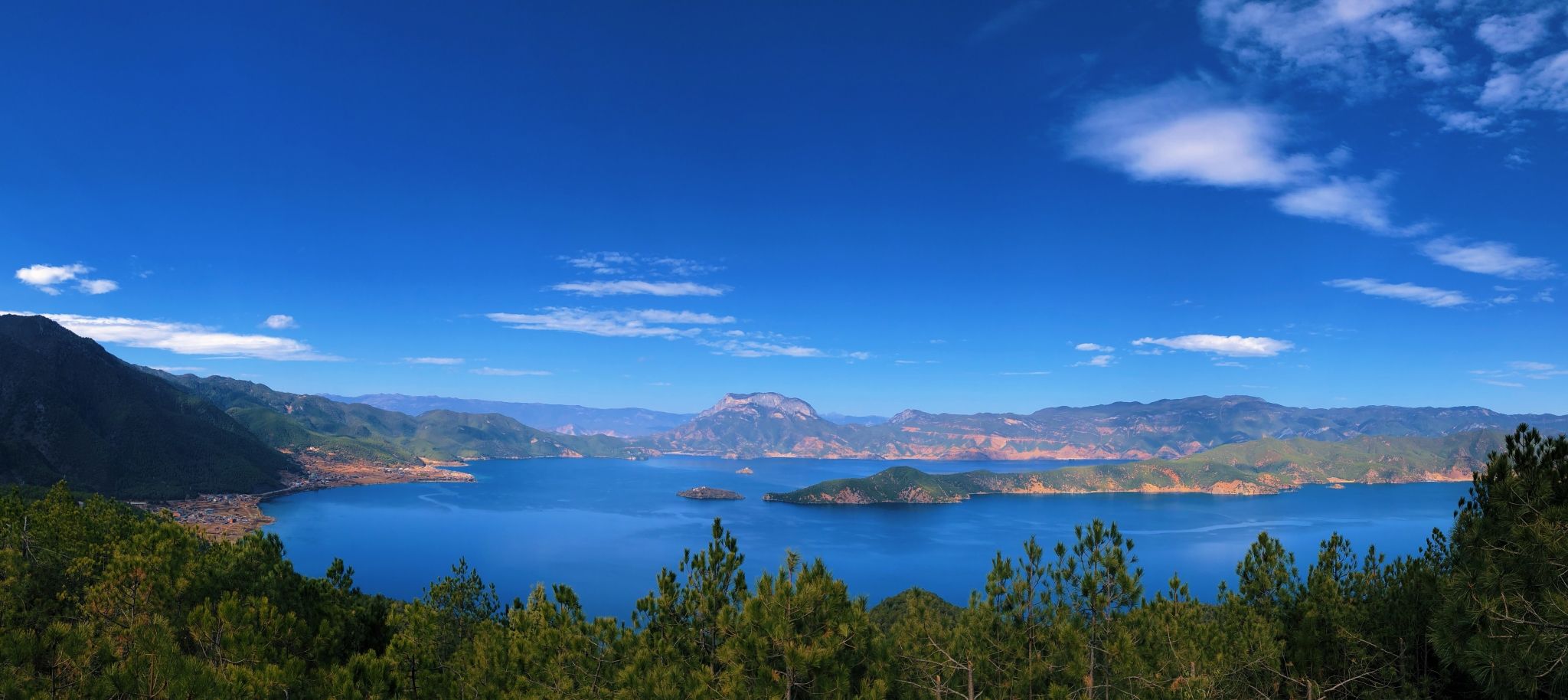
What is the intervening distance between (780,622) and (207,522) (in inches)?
7420

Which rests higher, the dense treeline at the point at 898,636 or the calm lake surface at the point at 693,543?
the dense treeline at the point at 898,636

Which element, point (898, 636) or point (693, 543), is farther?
point (693, 543)

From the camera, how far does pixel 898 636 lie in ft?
43.1

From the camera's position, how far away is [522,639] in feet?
43.1

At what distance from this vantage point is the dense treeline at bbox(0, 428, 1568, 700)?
29.5 ft

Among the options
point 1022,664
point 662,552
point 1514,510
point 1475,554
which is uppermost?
point 1514,510

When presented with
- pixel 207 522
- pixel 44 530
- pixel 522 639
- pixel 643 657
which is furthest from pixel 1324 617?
pixel 207 522

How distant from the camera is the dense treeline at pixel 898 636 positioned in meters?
8.98

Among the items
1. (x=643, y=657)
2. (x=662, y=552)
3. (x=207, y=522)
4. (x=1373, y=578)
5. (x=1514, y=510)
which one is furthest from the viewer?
(x=207, y=522)

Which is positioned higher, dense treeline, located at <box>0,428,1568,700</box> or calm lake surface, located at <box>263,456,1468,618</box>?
dense treeline, located at <box>0,428,1568,700</box>

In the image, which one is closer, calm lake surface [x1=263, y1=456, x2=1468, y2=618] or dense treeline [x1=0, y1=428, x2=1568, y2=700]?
dense treeline [x1=0, y1=428, x2=1568, y2=700]

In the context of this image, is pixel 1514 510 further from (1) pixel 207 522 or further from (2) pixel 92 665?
(1) pixel 207 522

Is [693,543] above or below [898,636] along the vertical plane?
below

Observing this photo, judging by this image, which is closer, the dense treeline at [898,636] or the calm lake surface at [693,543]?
the dense treeline at [898,636]
